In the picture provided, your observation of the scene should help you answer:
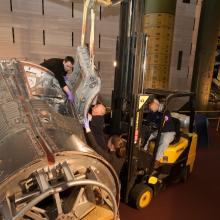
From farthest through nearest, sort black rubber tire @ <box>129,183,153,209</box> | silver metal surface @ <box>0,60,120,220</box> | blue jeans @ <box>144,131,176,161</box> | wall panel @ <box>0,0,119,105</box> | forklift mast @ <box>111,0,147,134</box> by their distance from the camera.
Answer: wall panel @ <box>0,0,119,105</box>
blue jeans @ <box>144,131,176,161</box>
black rubber tire @ <box>129,183,153,209</box>
forklift mast @ <box>111,0,147,134</box>
silver metal surface @ <box>0,60,120,220</box>

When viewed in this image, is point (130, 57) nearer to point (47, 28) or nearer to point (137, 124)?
point (137, 124)

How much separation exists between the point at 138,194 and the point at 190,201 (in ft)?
3.06

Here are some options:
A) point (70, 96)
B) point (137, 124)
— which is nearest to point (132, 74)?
point (137, 124)

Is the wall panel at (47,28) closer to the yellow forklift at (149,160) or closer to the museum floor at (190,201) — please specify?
the yellow forklift at (149,160)

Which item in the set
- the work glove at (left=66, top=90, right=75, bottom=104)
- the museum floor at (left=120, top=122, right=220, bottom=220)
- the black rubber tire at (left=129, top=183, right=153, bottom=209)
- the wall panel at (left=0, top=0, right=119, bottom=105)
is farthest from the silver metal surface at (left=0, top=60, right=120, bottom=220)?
the wall panel at (left=0, top=0, right=119, bottom=105)

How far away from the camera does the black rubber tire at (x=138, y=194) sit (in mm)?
3141

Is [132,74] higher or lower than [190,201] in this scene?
higher

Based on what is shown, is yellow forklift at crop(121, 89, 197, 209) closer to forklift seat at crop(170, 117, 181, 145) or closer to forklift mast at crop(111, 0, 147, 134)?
forklift seat at crop(170, 117, 181, 145)

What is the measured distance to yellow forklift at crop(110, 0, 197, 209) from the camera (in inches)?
114

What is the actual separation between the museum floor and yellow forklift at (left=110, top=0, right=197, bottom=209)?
131 millimetres

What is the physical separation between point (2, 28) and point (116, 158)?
451 cm

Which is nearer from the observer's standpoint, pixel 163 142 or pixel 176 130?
pixel 163 142

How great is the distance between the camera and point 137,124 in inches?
118

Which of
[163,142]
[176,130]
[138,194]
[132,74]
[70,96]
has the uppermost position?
[132,74]
